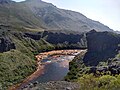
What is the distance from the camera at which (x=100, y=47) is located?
589 feet

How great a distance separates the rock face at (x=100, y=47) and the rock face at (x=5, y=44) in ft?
155

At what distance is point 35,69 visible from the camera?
14988 centimetres

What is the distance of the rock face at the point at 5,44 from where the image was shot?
177125 mm

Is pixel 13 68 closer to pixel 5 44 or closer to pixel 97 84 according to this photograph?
pixel 5 44

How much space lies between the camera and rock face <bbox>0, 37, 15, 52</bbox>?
17712cm

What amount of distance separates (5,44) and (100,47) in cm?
5807

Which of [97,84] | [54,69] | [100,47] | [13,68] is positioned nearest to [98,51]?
[100,47]

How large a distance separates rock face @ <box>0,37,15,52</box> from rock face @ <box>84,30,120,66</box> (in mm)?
47227

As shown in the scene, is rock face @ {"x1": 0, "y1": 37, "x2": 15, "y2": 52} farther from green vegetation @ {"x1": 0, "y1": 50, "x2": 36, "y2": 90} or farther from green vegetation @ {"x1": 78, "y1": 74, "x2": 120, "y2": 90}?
green vegetation @ {"x1": 78, "y1": 74, "x2": 120, "y2": 90}

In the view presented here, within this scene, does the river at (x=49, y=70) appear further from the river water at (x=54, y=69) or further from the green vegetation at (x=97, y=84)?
the green vegetation at (x=97, y=84)

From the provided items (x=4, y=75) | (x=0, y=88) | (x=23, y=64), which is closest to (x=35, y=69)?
(x=23, y=64)

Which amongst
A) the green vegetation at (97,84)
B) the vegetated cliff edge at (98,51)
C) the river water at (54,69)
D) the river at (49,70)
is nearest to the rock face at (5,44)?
the river at (49,70)

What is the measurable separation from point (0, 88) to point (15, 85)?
12721 millimetres

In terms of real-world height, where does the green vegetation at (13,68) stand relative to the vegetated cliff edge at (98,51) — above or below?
below
